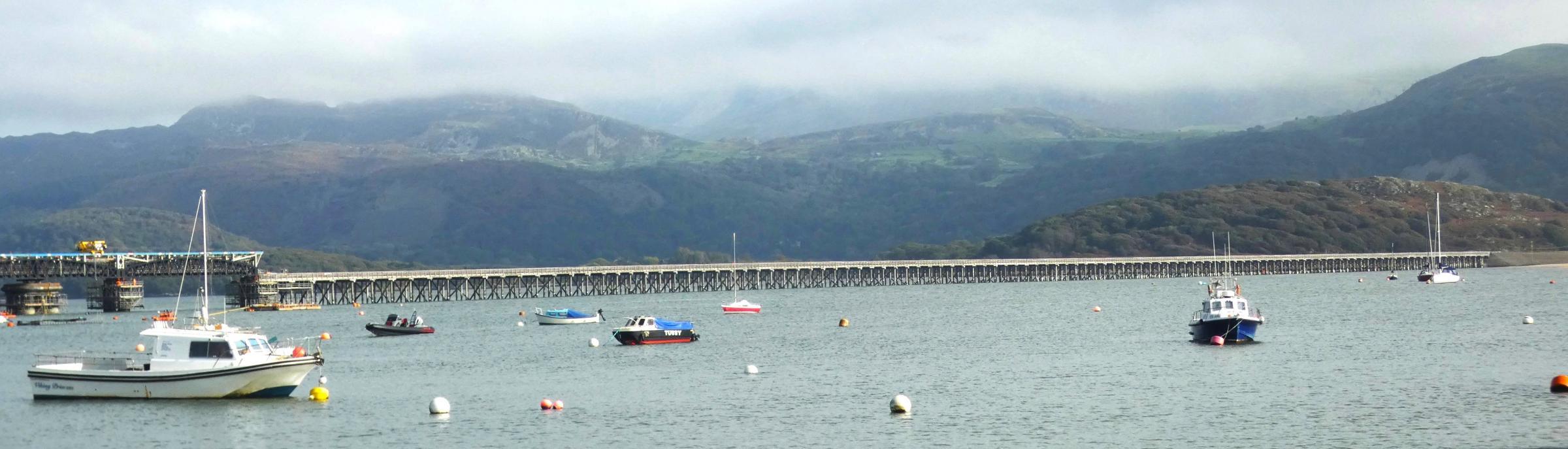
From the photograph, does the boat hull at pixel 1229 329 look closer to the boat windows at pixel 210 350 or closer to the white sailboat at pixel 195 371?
the white sailboat at pixel 195 371

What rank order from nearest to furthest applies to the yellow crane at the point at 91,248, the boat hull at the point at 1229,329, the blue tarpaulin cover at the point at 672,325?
1. the boat hull at the point at 1229,329
2. the blue tarpaulin cover at the point at 672,325
3. the yellow crane at the point at 91,248

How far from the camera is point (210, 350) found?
57375 mm

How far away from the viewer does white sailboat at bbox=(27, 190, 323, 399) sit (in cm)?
5703

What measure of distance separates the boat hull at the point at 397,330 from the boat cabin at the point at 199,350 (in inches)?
1926

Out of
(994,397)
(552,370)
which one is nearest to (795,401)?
(994,397)

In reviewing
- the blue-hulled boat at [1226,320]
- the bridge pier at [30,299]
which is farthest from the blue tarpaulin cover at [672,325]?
the bridge pier at [30,299]

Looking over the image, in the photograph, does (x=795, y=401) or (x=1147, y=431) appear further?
(x=795, y=401)

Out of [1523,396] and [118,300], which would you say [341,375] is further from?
[118,300]

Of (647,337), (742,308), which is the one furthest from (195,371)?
(742,308)

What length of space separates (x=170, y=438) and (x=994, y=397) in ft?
90.6

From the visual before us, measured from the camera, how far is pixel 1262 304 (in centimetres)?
13488

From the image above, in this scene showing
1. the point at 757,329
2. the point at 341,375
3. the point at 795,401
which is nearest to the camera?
the point at 795,401

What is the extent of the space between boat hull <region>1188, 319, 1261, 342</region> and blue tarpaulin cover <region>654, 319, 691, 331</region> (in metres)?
29.7

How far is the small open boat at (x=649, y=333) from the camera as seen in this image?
93188 millimetres
